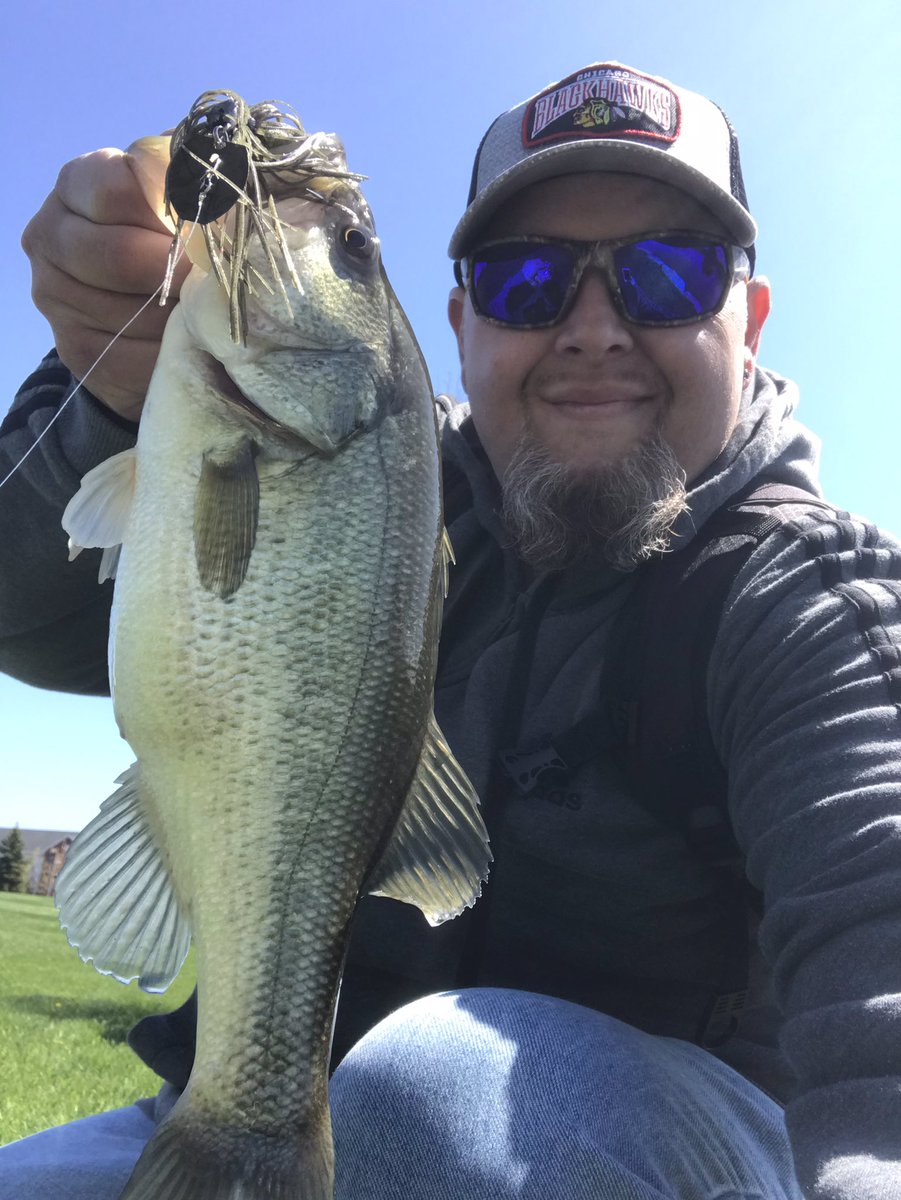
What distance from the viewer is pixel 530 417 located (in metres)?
3.05

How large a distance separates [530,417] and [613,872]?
140cm

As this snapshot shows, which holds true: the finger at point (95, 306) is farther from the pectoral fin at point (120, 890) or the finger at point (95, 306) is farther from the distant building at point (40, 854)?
the distant building at point (40, 854)

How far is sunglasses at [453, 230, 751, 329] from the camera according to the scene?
114 inches

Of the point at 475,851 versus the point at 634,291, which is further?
the point at 634,291

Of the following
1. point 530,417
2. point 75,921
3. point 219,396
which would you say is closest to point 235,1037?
point 75,921

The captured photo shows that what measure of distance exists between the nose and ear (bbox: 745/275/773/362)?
64 cm

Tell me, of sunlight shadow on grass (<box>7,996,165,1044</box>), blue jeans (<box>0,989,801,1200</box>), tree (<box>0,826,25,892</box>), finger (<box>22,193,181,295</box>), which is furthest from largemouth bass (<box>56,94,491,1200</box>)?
tree (<box>0,826,25,892</box>)

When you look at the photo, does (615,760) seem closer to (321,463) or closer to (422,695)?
(422,695)

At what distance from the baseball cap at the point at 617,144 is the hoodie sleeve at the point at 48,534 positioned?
1.38 metres

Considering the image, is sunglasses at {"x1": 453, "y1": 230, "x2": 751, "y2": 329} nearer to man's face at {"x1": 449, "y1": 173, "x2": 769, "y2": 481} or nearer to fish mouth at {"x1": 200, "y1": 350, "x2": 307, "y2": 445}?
man's face at {"x1": 449, "y1": 173, "x2": 769, "y2": 481}

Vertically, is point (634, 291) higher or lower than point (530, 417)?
higher

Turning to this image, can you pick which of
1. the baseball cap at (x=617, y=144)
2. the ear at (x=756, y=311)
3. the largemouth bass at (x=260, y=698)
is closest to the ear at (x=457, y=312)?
the baseball cap at (x=617, y=144)

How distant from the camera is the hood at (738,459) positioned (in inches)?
109

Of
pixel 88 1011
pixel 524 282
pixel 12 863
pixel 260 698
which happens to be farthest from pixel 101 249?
pixel 12 863
